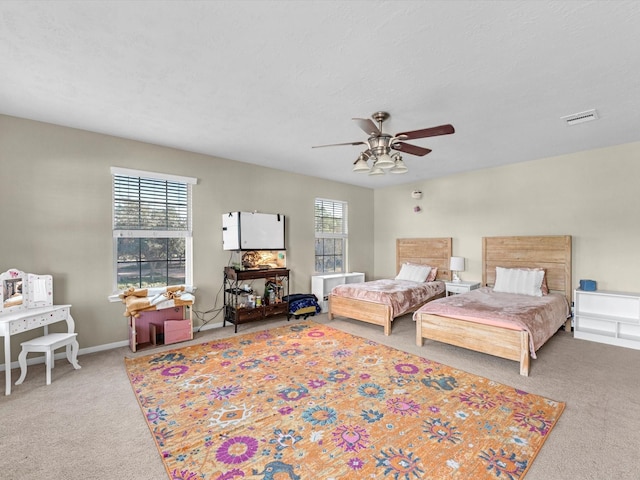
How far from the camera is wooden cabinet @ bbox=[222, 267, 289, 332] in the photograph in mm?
4602

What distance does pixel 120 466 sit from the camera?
6.04 ft

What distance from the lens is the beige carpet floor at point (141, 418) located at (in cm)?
182

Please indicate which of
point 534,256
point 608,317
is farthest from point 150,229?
point 608,317

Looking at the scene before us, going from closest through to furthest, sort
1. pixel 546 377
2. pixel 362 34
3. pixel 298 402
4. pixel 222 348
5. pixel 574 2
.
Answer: pixel 574 2, pixel 362 34, pixel 298 402, pixel 546 377, pixel 222 348

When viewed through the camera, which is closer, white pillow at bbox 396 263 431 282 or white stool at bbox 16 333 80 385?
white stool at bbox 16 333 80 385

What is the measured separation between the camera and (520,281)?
460 cm

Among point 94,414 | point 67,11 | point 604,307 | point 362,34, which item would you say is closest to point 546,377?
point 604,307

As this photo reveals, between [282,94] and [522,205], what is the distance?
14.5 ft

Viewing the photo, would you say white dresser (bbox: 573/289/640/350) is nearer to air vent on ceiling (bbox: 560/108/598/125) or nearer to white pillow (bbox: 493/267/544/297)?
white pillow (bbox: 493/267/544/297)

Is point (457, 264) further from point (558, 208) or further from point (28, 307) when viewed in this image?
point (28, 307)

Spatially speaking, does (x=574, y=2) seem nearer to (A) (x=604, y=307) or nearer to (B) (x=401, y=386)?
(B) (x=401, y=386)

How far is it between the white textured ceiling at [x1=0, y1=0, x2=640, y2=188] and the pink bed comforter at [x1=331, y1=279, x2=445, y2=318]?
7.63ft

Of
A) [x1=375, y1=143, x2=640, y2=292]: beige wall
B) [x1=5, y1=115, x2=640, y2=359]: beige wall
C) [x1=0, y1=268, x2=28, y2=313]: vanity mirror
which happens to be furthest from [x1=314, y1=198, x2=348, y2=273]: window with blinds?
[x1=0, y1=268, x2=28, y2=313]: vanity mirror

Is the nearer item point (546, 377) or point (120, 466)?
point (120, 466)
